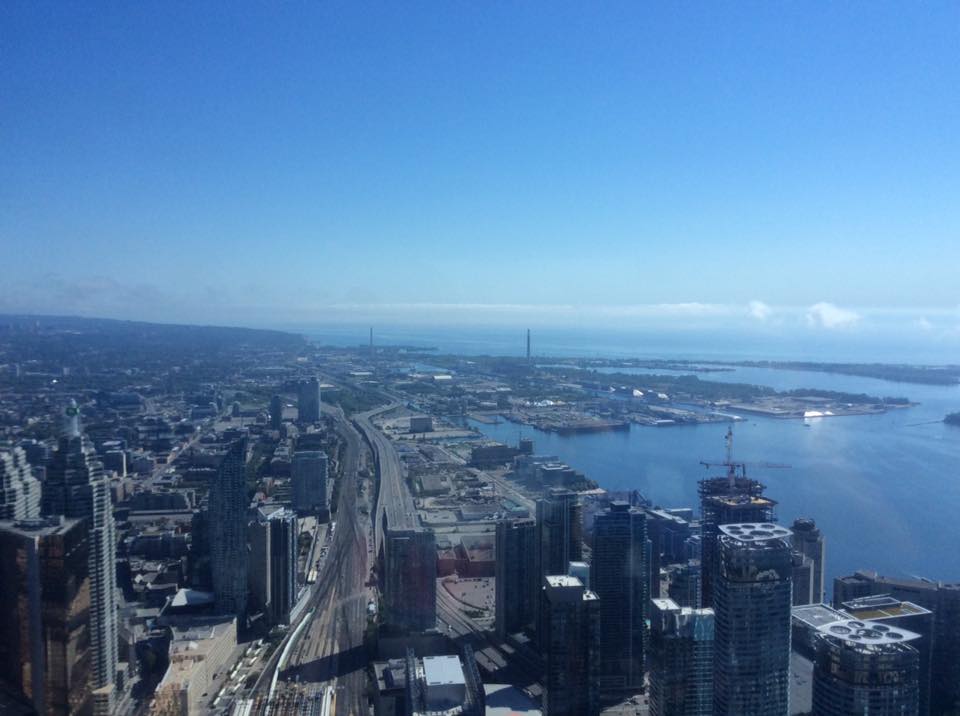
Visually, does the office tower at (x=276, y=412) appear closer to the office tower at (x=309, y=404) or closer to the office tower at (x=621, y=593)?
the office tower at (x=309, y=404)

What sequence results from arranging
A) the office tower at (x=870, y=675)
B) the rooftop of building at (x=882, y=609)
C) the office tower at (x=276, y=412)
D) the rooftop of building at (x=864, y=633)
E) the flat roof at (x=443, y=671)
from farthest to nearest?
1. the office tower at (x=276, y=412)
2. the rooftop of building at (x=882, y=609)
3. the flat roof at (x=443, y=671)
4. the rooftop of building at (x=864, y=633)
5. the office tower at (x=870, y=675)

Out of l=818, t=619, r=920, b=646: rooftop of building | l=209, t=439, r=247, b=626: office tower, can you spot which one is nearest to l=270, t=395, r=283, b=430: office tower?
l=209, t=439, r=247, b=626: office tower

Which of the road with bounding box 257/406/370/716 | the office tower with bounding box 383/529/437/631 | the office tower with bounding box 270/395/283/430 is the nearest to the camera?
the road with bounding box 257/406/370/716

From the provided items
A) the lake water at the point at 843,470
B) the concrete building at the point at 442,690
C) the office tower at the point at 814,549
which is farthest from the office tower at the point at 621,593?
the lake water at the point at 843,470

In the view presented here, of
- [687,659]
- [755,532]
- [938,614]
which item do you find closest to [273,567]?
[687,659]

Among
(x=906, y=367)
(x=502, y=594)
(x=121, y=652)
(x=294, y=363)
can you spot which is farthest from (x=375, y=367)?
(x=121, y=652)

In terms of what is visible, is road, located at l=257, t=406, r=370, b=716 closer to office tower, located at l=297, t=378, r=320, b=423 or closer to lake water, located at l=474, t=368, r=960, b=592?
lake water, located at l=474, t=368, r=960, b=592

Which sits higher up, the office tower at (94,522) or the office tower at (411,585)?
the office tower at (94,522)
